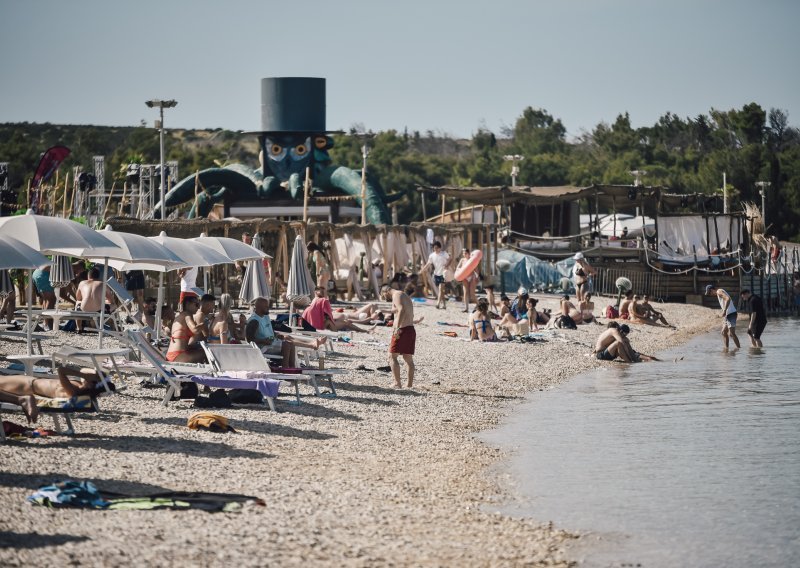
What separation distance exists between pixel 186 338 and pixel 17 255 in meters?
2.76

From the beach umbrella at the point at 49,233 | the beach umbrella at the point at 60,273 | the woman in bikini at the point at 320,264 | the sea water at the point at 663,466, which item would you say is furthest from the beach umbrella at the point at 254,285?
the woman in bikini at the point at 320,264

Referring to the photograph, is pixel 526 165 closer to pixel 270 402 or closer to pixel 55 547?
pixel 270 402

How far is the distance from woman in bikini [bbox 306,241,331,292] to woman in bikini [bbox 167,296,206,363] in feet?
41.0

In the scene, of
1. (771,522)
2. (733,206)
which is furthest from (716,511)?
(733,206)

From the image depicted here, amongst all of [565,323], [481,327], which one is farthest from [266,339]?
[565,323]

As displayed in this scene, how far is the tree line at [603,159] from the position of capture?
6738cm

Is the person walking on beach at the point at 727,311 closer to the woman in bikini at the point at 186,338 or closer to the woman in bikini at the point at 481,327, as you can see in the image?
the woman in bikini at the point at 481,327

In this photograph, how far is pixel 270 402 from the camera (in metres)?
12.8

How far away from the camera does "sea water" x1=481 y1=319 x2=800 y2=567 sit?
935 cm

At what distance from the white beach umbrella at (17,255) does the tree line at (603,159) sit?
50.8 meters

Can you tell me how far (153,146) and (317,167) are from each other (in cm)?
3876

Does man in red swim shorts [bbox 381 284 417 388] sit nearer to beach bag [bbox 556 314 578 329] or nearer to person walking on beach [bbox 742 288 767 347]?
beach bag [bbox 556 314 578 329]

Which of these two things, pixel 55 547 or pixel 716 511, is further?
pixel 716 511

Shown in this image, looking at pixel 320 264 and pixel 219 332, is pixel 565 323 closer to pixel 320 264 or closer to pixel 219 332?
pixel 320 264
